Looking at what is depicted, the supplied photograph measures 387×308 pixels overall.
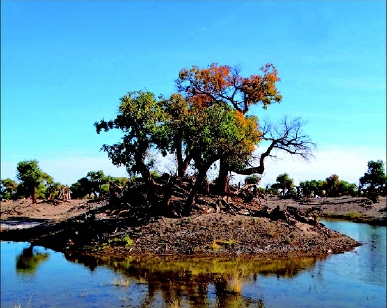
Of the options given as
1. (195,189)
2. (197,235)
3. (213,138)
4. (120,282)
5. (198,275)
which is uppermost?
(213,138)

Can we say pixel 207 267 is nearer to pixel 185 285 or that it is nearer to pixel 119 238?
pixel 185 285

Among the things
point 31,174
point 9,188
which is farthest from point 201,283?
point 9,188

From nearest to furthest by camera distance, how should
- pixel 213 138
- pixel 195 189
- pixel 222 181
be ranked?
pixel 213 138, pixel 195 189, pixel 222 181

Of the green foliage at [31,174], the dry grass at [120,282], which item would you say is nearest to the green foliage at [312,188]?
the green foliage at [31,174]

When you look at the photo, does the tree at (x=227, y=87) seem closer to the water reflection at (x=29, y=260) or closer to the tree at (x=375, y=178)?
the water reflection at (x=29, y=260)

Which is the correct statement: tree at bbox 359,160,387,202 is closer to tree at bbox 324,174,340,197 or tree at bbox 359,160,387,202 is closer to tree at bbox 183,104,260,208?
tree at bbox 324,174,340,197

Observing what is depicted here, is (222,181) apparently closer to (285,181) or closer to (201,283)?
(201,283)

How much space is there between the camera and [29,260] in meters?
24.9

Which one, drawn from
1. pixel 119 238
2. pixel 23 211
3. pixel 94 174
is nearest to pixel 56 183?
pixel 94 174

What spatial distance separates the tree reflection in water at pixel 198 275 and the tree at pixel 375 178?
5433 cm

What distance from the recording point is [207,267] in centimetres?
2186

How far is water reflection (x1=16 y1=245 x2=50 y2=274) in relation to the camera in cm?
2236

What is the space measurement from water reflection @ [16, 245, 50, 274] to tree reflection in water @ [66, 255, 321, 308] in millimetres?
1825

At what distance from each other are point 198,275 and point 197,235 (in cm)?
707
